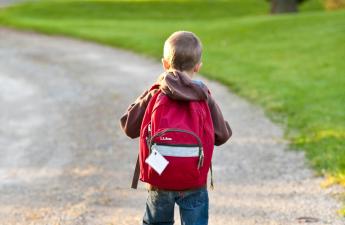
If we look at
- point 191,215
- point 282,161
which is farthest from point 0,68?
point 191,215

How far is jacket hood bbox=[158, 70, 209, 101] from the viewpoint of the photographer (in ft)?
12.0

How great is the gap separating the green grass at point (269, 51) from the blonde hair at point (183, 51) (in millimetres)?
3227

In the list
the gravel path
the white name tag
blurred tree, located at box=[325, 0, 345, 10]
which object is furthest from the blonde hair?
blurred tree, located at box=[325, 0, 345, 10]

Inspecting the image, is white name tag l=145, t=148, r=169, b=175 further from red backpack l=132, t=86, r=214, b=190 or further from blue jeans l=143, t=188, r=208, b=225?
blue jeans l=143, t=188, r=208, b=225

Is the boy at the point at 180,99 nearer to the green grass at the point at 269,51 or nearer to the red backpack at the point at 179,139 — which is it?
the red backpack at the point at 179,139

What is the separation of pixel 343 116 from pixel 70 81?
19.7 ft

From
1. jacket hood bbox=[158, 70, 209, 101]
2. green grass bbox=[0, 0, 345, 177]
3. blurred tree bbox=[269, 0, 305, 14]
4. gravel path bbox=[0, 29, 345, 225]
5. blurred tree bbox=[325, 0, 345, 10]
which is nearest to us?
jacket hood bbox=[158, 70, 209, 101]

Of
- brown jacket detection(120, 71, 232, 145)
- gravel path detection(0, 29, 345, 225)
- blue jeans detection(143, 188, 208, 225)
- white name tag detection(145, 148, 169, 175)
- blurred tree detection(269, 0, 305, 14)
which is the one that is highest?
blurred tree detection(269, 0, 305, 14)

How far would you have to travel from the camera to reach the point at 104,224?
5320 millimetres

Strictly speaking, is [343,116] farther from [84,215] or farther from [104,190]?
[84,215]

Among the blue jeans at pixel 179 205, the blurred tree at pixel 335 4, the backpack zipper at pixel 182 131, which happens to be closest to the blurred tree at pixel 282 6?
the blurred tree at pixel 335 4

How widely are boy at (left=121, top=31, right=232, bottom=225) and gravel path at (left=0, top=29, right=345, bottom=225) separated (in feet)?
4.86

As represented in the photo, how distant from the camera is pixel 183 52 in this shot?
12.1ft

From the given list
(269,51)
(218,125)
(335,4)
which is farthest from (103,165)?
(335,4)
